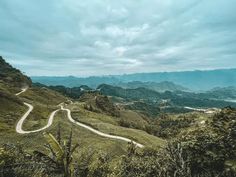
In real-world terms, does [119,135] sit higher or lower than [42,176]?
lower

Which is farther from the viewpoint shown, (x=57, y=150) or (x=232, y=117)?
(x=232, y=117)

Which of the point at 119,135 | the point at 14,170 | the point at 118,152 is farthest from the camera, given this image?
the point at 119,135

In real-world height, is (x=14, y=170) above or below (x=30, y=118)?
above

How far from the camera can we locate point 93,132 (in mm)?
135000

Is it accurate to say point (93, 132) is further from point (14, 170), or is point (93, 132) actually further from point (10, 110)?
point (14, 170)

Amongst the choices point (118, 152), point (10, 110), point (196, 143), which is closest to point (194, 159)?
point (196, 143)

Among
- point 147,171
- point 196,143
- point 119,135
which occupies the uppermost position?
point 196,143

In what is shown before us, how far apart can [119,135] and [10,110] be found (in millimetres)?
66125

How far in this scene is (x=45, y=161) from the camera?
1446 inches

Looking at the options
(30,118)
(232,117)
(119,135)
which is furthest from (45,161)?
(30,118)

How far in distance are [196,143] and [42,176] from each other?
27985 millimetres

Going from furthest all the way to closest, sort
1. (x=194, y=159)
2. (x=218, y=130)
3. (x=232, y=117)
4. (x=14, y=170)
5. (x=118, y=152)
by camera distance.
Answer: (x=118, y=152)
(x=232, y=117)
(x=218, y=130)
(x=194, y=159)
(x=14, y=170)

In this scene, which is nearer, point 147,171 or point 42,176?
point 42,176

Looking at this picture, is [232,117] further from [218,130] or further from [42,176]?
[42,176]
